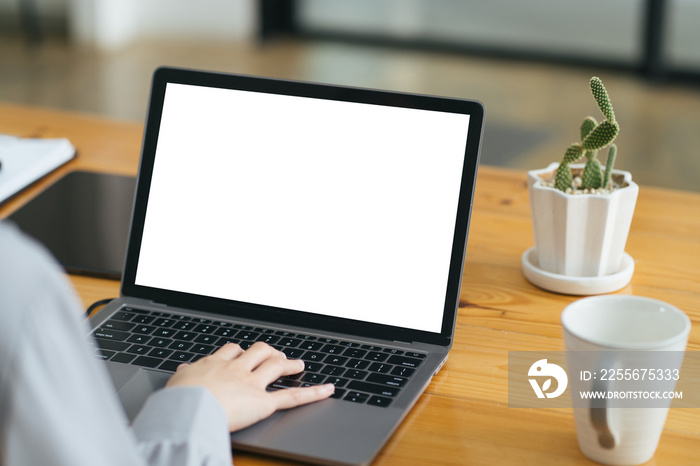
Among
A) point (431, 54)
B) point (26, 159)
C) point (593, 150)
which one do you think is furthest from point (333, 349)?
point (431, 54)

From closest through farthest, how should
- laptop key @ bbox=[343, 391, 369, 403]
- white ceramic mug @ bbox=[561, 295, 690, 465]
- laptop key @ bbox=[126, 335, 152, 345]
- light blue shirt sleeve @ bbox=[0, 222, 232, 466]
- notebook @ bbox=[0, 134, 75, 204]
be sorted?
light blue shirt sleeve @ bbox=[0, 222, 232, 466] < white ceramic mug @ bbox=[561, 295, 690, 465] < laptop key @ bbox=[343, 391, 369, 403] < laptop key @ bbox=[126, 335, 152, 345] < notebook @ bbox=[0, 134, 75, 204]

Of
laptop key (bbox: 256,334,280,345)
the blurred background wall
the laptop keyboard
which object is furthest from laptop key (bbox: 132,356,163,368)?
the blurred background wall

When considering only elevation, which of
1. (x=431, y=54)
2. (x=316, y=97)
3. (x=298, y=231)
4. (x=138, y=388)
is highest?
(x=316, y=97)

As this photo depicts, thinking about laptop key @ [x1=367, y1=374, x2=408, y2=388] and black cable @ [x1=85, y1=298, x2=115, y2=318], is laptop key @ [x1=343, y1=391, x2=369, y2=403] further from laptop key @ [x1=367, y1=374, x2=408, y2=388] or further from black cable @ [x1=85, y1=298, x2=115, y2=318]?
black cable @ [x1=85, y1=298, x2=115, y2=318]

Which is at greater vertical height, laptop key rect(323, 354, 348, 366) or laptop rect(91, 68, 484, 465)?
laptop rect(91, 68, 484, 465)

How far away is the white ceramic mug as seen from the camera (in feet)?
2.04

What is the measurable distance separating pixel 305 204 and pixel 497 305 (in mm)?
247

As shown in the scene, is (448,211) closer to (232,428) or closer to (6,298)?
(232,428)

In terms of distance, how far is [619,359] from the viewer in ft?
2.04

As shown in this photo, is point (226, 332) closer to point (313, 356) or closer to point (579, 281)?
point (313, 356)

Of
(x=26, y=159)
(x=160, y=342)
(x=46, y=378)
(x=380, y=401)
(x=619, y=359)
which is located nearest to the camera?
(x=46, y=378)

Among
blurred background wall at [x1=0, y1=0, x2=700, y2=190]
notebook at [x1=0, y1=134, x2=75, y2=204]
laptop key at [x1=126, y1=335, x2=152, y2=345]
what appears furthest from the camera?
blurred background wall at [x1=0, y1=0, x2=700, y2=190]

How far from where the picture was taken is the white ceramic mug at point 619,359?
0.62 metres

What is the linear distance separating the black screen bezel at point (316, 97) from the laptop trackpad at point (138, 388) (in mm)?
125
